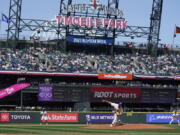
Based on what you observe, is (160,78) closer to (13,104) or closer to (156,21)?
(156,21)

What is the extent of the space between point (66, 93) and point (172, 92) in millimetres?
14379

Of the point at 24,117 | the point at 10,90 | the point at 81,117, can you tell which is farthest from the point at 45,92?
the point at 24,117

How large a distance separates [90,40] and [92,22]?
2.88m

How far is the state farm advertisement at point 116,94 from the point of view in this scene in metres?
63.4

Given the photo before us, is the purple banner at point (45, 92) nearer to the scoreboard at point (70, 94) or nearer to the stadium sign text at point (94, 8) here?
the scoreboard at point (70, 94)

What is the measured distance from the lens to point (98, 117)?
49.7 meters

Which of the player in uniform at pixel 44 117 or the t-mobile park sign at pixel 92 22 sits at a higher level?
the t-mobile park sign at pixel 92 22

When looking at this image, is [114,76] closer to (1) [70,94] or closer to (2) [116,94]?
(2) [116,94]

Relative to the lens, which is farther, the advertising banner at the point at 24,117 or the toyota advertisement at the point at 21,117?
the advertising banner at the point at 24,117

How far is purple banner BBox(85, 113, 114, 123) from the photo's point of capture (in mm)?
49344

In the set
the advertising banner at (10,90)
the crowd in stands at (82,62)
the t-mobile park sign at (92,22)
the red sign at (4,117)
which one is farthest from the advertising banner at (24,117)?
the t-mobile park sign at (92,22)

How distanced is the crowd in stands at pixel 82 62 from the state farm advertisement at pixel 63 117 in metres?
14.4

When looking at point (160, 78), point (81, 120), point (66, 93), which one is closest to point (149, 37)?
point (160, 78)

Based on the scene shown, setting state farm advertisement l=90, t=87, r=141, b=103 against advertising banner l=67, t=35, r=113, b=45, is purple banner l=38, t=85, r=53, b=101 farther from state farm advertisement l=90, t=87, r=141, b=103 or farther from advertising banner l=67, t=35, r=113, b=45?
advertising banner l=67, t=35, r=113, b=45
